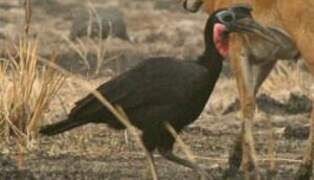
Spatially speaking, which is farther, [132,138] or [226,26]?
[132,138]

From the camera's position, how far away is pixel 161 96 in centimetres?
839

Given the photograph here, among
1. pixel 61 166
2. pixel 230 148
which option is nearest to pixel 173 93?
pixel 61 166

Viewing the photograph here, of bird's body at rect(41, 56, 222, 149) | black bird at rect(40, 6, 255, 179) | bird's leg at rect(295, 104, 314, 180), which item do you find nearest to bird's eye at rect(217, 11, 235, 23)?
black bird at rect(40, 6, 255, 179)

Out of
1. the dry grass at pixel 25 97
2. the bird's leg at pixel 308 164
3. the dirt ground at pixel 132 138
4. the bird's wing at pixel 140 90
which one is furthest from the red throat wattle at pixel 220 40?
the dry grass at pixel 25 97

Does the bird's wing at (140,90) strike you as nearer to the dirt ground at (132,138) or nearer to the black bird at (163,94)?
the black bird at (163,94)

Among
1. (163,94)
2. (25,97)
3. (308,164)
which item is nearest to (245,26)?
(163,94)

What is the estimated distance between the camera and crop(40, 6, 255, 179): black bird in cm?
830

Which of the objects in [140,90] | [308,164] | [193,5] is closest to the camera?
[140,90]


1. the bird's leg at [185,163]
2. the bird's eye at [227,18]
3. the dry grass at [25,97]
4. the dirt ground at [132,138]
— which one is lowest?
the dirt ground at [132,138]

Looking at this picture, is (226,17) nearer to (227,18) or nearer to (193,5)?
(227,18)

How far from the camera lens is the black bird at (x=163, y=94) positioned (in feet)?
27.2

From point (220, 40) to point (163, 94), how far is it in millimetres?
463

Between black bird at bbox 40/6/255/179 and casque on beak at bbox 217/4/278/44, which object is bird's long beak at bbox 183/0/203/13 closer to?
black bird at bbox 40/6/255/179

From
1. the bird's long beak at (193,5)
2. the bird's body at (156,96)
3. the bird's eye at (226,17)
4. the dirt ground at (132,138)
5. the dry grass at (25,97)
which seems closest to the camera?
the bird's body at (156,96)
